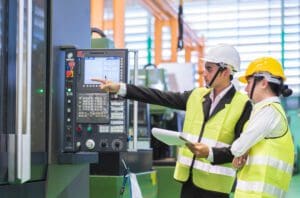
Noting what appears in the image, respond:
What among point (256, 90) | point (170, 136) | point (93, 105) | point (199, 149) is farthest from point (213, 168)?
point (93, 105)

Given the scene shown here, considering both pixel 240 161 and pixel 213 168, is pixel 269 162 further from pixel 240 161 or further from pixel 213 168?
pixel 213 168

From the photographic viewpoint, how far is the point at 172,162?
5129 mm

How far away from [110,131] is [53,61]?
1.52ft

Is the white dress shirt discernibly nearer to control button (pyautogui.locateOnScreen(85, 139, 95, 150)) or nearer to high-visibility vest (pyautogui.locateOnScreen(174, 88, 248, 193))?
high-visibility vest (pyautogui.locateOnScreen(174, 88, 248, 193))

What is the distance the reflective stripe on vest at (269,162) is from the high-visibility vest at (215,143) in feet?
1.19

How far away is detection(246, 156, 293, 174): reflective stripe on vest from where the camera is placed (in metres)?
2.40

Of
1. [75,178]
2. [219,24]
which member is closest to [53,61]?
[75,178]

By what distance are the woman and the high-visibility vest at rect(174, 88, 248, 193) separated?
29cm

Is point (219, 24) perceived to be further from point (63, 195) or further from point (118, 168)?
point (63, 195)

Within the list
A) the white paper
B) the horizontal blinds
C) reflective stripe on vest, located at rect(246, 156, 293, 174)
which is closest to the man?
reflective stripe on vest, located at rect(246, 156, 293, 174)

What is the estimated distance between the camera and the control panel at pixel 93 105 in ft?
8.35

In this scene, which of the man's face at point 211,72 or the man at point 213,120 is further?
the man's face at point 211,72

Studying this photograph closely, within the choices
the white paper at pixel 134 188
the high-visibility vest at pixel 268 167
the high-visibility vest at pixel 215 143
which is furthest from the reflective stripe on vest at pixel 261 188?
the white paper at pixel 134 188

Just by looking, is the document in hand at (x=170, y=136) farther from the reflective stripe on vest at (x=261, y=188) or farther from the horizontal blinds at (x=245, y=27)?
the horizontal blinds at (x=245, y=27)
